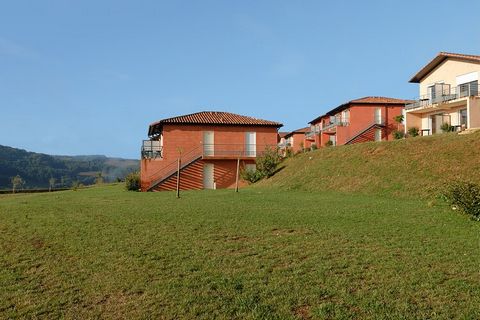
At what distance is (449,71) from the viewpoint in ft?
115

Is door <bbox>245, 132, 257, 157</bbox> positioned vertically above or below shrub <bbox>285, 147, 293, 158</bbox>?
above

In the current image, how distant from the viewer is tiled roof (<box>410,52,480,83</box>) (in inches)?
1283

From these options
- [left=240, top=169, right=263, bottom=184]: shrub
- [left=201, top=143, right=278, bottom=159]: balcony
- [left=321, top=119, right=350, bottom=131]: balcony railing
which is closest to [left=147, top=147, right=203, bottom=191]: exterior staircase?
[left=201, top=143, right=278, bottom=159]: balcony

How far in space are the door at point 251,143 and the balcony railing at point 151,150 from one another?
695cm

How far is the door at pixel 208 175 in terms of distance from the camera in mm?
35500

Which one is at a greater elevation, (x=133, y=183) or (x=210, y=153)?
(x=210, y=153)

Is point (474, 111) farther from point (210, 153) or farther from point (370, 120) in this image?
point (210, 153)

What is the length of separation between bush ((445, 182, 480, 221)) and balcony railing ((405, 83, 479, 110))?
21.2 m

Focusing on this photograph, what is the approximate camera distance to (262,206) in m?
15.8

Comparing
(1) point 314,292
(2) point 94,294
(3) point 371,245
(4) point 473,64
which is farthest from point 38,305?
(4) point 473,64

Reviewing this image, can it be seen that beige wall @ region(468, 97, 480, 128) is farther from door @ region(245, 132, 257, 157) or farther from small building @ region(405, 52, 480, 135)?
door @ region(245, 132, 257, 157)

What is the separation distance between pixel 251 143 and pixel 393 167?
642 inches

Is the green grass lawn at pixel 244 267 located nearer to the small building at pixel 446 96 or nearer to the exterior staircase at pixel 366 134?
the small building at pixel 446 96

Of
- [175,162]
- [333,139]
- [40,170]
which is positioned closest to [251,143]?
[175,162]
